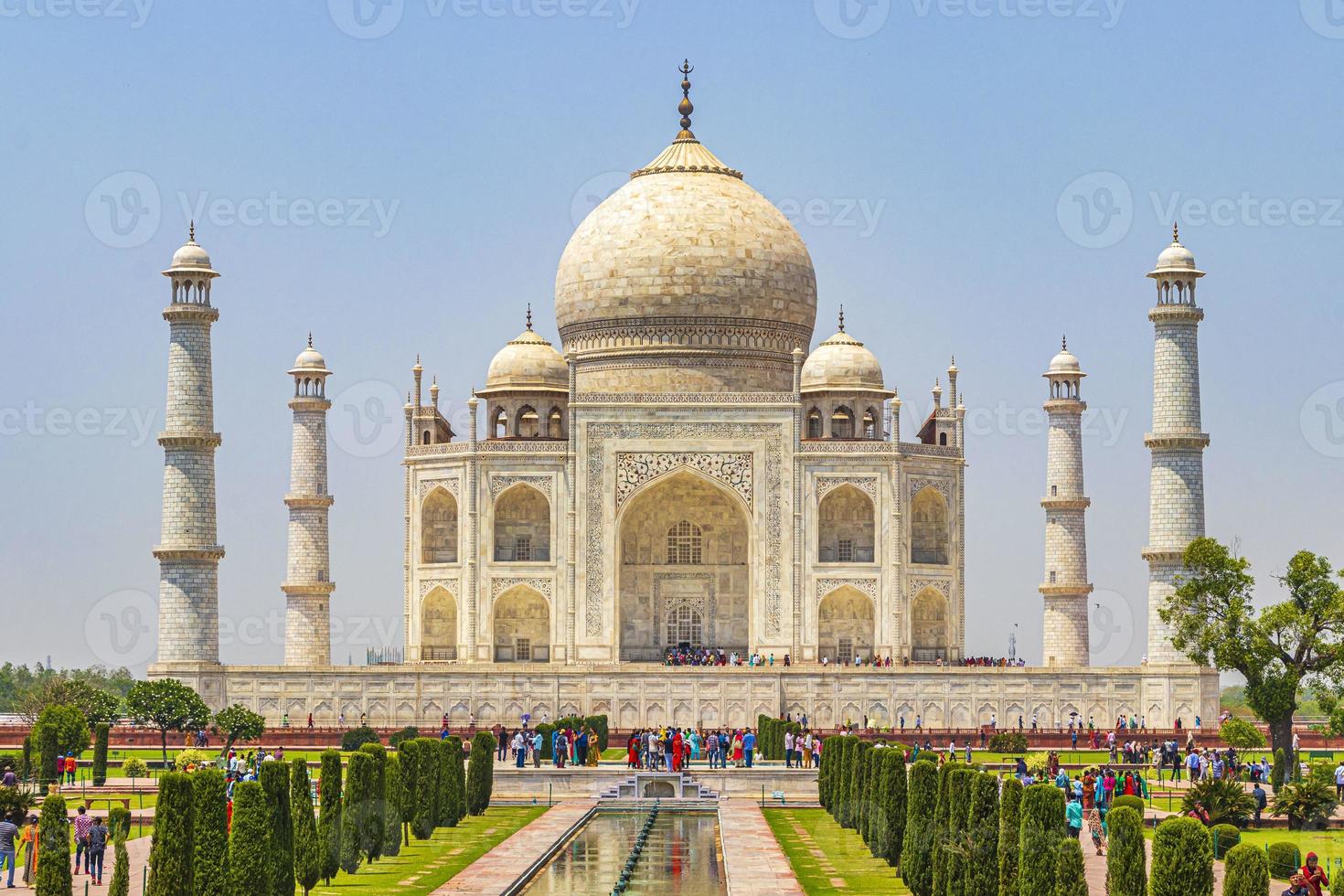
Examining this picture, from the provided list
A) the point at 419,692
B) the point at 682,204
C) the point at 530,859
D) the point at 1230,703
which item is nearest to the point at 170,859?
the point at 530,859

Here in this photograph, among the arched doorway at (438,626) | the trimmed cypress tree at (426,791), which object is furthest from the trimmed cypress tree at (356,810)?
the arched doorway at (438,626)

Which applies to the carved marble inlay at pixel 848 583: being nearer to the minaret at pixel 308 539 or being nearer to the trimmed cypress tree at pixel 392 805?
the minaret at pixel 308 539

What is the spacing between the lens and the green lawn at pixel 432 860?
18.7 metres

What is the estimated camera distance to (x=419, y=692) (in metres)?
35.5

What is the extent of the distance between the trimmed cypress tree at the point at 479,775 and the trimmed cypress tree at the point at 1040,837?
33.2 feet

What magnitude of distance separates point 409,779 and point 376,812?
1446mm

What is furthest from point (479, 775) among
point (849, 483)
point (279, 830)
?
point (849, 483)

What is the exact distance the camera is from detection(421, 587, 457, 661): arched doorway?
39.8m

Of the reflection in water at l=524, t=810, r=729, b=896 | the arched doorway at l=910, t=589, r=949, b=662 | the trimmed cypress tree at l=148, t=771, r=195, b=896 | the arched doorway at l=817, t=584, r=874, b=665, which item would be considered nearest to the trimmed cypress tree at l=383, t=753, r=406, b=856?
the reflection in water at l=524, t=810, r=729, b=896

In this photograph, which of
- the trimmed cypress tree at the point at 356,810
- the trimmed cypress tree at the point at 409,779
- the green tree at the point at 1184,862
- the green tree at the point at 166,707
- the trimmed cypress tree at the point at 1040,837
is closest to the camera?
the green tree at the point at 1184,862

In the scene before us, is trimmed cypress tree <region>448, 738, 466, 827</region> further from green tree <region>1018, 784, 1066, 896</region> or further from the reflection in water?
green tree <region>1018, 784, 1066, 896</region>

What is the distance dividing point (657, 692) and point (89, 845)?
1711 cm

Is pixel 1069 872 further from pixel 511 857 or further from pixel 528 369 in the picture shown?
pixel 528 369

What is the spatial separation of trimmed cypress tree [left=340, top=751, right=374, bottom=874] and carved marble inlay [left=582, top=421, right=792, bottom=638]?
18.0m
